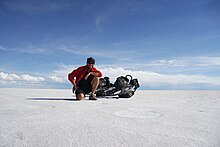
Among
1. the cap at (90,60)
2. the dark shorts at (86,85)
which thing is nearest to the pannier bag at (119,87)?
the dark shorts at (86,85)

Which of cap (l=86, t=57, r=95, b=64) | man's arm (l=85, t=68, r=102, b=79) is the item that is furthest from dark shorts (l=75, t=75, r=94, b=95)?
cap (l=86, t=57, r=95, b=64)

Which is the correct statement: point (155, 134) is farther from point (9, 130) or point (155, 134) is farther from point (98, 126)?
point (9, 130)

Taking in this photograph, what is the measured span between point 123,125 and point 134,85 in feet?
14.5

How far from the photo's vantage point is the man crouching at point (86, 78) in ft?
15.8

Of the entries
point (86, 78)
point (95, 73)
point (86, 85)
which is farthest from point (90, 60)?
point (86, 85)

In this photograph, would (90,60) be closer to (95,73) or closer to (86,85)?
(95,73)

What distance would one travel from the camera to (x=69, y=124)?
1.72 metres

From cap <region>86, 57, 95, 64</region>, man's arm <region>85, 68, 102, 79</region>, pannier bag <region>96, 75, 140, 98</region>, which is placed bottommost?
pannier bag <region>96, 75, 140, 98</region>

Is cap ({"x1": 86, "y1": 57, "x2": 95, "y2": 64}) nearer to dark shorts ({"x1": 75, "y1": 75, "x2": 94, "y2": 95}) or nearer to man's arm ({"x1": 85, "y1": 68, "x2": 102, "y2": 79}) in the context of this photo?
man's arm ({"x1": 85, "y1": 68, "x2": 102, "y2": 79})

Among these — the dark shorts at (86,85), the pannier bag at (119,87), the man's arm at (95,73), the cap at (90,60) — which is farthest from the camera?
the pannier bag at (119,87)

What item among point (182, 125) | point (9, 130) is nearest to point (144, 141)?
point (182, 125)

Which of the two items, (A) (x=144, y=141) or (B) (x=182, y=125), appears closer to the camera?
(A) (x=144, y=141)

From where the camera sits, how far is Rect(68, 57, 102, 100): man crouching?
480cm

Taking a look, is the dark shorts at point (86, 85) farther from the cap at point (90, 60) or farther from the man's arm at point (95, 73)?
the cap at point (90, 60)
